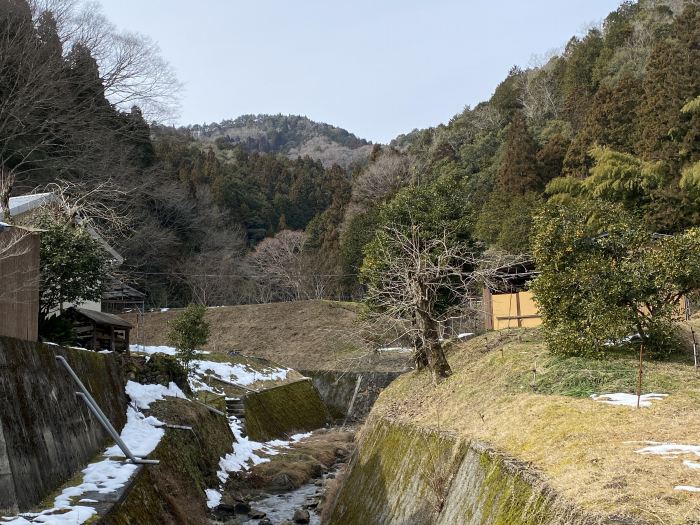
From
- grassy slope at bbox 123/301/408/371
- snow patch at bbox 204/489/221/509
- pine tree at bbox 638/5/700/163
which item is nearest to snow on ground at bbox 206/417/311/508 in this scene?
snow patch at bbox 204/489/221/509

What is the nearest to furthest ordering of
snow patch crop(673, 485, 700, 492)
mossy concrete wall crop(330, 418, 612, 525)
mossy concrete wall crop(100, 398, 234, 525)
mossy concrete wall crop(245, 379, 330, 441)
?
snow patch crop(673, 485, 700, 492)
mossy concrete wall crop(330, 418, 612, 525)
mossy concrete wall crop(100, 398, 234, 525)
mossy concrete wall crop(245, 379, 330, 441)

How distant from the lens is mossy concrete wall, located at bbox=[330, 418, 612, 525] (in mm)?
5629

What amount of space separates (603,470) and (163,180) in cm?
4371

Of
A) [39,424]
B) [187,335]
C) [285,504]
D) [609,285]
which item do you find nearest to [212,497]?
[285,504]

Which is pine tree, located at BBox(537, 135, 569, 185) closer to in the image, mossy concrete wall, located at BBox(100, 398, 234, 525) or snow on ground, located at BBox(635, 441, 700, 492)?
mossy concrete wall, located at BBox(100, 398, 234, 525)

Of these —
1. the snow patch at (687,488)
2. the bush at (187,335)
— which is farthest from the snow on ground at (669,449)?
the bush at (187,335)

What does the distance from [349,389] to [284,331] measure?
912cm

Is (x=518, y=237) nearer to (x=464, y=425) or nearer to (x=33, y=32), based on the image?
(x=464, y=425)

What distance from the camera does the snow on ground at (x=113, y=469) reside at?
7207 mm

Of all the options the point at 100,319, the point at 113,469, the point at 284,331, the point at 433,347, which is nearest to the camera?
the point at 113,469

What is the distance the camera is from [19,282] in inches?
402

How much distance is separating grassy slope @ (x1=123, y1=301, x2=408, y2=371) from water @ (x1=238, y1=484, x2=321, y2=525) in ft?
57.9

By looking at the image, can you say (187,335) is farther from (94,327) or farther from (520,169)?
(520,169)

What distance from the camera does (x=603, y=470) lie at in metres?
5.32
